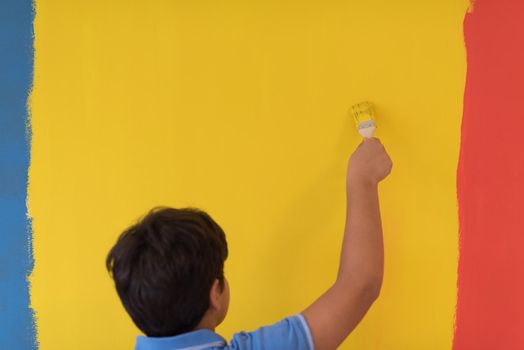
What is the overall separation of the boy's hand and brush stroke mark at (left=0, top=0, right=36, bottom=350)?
23.9 inches

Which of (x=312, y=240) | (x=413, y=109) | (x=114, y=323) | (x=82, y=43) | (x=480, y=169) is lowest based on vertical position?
(x=114, y=323)

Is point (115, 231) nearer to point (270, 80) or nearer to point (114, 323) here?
point (114, 323)

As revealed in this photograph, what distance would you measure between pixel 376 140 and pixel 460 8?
0.28 metres

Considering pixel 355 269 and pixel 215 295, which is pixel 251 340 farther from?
pixel 355 269

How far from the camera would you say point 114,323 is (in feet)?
3.36

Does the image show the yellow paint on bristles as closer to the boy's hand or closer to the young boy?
the boy's hand

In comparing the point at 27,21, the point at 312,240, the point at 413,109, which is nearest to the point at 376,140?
the point at 413,109

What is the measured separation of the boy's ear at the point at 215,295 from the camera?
2.43 feet

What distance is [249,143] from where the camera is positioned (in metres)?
1.01

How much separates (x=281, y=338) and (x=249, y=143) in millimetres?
391

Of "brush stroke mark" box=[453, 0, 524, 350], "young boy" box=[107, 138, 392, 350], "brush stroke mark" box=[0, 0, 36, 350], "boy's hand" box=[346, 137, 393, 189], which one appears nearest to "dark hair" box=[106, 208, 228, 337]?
"young boy" box=[107, 138, 392, 350]

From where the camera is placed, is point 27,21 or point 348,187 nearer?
point 348,187

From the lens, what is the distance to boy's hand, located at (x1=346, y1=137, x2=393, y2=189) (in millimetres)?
893

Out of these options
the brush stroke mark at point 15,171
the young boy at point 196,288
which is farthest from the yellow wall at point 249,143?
the young boy at point 196,288
